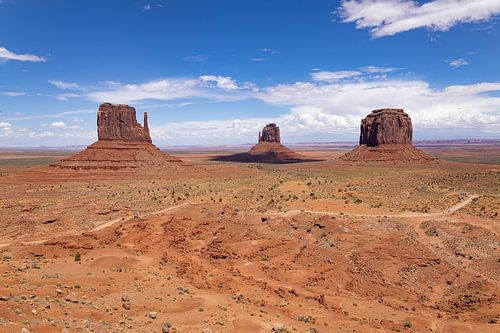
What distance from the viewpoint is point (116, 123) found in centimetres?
10106

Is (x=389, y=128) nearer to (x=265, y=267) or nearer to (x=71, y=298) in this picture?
(x=265, y=267)

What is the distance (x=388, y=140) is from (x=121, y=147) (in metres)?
84.7

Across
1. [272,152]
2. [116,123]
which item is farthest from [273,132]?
[116,123]

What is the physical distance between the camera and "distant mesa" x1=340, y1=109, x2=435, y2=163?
114m

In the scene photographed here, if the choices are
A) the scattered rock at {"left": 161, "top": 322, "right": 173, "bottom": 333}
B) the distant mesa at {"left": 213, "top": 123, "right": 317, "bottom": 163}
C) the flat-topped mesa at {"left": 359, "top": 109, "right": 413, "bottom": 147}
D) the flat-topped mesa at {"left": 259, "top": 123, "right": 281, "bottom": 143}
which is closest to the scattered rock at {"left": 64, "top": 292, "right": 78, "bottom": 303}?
the scattered rock at {"left": 161, "top": 322, "right": 173, "bottom": 333}

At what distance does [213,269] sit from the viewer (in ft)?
79.2

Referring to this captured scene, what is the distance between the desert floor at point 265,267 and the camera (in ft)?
53.9

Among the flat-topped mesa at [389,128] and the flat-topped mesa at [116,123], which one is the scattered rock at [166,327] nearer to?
the flat-topped mesa at [116,123]

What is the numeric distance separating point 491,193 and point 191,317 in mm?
48242

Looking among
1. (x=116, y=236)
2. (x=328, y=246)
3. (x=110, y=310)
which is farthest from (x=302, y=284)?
(x=116, y=236)

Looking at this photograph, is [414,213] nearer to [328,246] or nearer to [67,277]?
[328,246]

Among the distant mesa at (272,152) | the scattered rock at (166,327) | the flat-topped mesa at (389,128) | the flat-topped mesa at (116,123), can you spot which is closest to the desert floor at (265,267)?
the scattered rock at (166,327)

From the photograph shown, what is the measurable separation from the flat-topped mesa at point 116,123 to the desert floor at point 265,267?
56.5m

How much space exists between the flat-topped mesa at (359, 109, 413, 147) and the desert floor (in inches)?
3061
